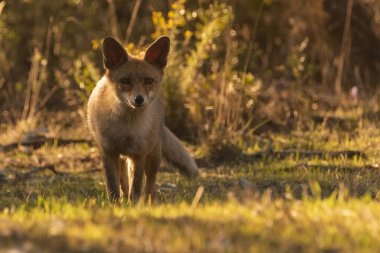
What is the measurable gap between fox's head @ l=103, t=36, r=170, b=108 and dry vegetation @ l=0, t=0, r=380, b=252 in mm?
919

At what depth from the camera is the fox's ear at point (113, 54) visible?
6883mm

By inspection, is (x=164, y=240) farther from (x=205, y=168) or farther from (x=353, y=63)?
(x=353, y=63)

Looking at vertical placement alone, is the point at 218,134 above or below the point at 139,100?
below

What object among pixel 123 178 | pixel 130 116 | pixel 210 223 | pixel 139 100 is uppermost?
pixel 139 100

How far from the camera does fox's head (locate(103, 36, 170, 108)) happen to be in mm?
6688

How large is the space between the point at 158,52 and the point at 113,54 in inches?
17.0

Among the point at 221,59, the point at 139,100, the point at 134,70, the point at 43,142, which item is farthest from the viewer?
the point at 221,59

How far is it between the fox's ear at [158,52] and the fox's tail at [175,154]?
2.80 ft

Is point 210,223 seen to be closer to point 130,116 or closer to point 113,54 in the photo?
point 130,116

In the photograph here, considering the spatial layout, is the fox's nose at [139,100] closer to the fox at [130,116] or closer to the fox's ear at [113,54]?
the fox at [130,116]

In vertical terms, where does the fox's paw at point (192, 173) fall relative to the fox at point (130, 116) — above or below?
below

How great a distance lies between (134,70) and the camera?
685cm

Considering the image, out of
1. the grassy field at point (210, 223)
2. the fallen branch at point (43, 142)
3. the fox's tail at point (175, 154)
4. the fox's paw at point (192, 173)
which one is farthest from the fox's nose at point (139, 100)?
the fallen branch at point (43, 142)

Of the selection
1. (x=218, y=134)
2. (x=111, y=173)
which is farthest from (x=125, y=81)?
(x=218, y=134)
